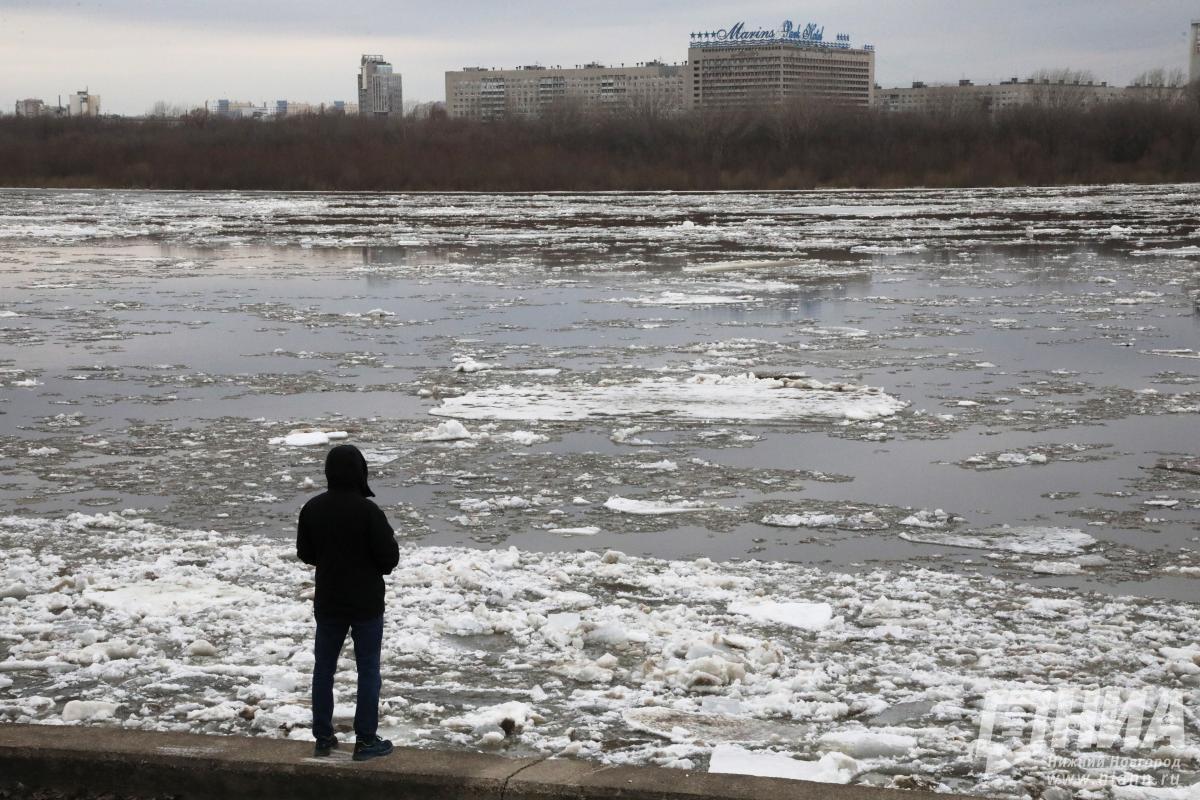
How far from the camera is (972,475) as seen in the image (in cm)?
1012

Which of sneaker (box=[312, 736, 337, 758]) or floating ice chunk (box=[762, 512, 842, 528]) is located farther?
floating ice chunk (box=[762, 512, 842, 528])

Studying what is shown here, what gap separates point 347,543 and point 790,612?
2.82 meters

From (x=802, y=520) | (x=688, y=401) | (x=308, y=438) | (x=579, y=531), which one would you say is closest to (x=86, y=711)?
(x=579, y=531)

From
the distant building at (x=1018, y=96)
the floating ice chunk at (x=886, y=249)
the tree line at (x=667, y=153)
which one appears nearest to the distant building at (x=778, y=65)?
the distant building at (x=1018, y=96)

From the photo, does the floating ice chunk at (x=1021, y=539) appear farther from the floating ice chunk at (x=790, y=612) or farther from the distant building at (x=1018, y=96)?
the distant building at (x=1018, y=96)

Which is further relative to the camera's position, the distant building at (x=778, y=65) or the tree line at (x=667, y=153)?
the distant building at (x=778, y=65)

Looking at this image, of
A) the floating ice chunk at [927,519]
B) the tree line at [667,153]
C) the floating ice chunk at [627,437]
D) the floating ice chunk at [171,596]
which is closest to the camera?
the floating ice chunk at [171,596]

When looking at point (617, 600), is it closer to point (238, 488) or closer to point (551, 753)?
point (551, 753)

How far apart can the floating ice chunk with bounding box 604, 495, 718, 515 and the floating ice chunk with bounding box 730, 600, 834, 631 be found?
81.2 inches

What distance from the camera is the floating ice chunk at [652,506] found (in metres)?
9.26

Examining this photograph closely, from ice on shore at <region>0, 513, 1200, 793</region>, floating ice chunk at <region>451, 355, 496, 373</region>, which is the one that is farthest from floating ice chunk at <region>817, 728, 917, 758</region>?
floating ice chunk at <region>451, 355, 496, 373</region>

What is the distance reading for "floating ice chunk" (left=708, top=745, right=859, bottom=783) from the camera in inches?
205

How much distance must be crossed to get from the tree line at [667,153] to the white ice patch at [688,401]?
200 ft

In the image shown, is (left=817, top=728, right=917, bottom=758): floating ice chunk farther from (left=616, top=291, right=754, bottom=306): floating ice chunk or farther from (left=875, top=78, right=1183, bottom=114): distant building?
(left=875, top=78, right=1183, bottom=114): distant building
